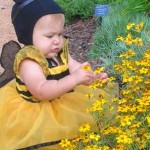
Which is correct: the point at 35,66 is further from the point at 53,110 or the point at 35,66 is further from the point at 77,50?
the point at 77,50

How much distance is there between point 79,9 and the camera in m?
6.30

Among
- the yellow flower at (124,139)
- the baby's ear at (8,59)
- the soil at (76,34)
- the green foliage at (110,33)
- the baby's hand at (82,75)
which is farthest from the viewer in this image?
Answer: the soil at (76,34)

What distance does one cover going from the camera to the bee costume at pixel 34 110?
3.13m

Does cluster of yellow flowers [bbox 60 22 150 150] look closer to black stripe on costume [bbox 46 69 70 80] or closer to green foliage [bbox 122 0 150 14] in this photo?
black stripe on costume [bbox 46 69 70 80]

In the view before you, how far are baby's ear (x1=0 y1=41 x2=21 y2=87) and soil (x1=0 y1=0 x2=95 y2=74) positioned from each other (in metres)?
0.98

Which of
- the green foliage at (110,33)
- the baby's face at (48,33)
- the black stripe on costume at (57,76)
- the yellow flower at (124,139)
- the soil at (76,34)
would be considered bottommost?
the soil at (76,34)

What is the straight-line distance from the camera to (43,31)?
3.18 metres

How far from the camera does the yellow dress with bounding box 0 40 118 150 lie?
313 cm

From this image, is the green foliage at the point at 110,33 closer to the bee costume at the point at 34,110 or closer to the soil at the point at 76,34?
the soil at the point at 76,34

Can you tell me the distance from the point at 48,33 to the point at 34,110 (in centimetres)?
50

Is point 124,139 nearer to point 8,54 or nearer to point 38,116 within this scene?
point 38,116

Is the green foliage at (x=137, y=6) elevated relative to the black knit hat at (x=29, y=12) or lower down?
lower down

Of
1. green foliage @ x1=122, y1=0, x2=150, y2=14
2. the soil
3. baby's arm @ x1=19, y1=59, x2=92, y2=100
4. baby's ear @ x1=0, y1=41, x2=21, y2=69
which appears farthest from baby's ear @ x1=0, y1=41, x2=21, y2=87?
green foliage @ x1=122, y1=0, x2=150, y2=14

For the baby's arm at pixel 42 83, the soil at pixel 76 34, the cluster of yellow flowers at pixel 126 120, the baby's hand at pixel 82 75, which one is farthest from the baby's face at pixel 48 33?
the soil at pixel 76 34
